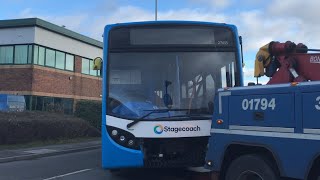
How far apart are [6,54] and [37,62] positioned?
7.59ft

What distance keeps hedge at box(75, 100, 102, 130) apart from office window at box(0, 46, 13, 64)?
5678 millimetres

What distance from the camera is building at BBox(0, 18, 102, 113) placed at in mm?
29828

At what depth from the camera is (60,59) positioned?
33.3 meters

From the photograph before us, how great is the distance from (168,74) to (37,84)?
22.6 metres

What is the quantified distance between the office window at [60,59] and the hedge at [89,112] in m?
4.79

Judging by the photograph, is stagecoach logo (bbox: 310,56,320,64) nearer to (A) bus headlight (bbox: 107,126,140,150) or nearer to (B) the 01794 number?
(B) the 01794 number

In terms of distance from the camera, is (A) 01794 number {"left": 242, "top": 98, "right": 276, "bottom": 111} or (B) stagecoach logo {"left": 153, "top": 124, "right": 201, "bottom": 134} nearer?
(A) 01794 number {"left": 242, "top": 98, "right": 276, "bottom": 111}

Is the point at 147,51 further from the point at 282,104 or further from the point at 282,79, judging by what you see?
the point at 282,104

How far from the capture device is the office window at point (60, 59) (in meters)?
32.9

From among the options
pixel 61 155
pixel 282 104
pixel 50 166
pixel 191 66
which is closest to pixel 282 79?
pixel 282 104

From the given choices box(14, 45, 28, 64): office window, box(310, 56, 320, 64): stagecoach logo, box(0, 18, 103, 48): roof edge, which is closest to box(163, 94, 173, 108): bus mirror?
box(310, 56, 320, 64): stagecoach logo

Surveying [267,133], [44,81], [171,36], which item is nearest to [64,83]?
[44,81]

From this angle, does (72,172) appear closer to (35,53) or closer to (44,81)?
(35,53)

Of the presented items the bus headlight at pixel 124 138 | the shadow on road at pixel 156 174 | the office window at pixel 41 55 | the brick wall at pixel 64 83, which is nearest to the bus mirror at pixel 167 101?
the bus headlight at pixel 124 138
